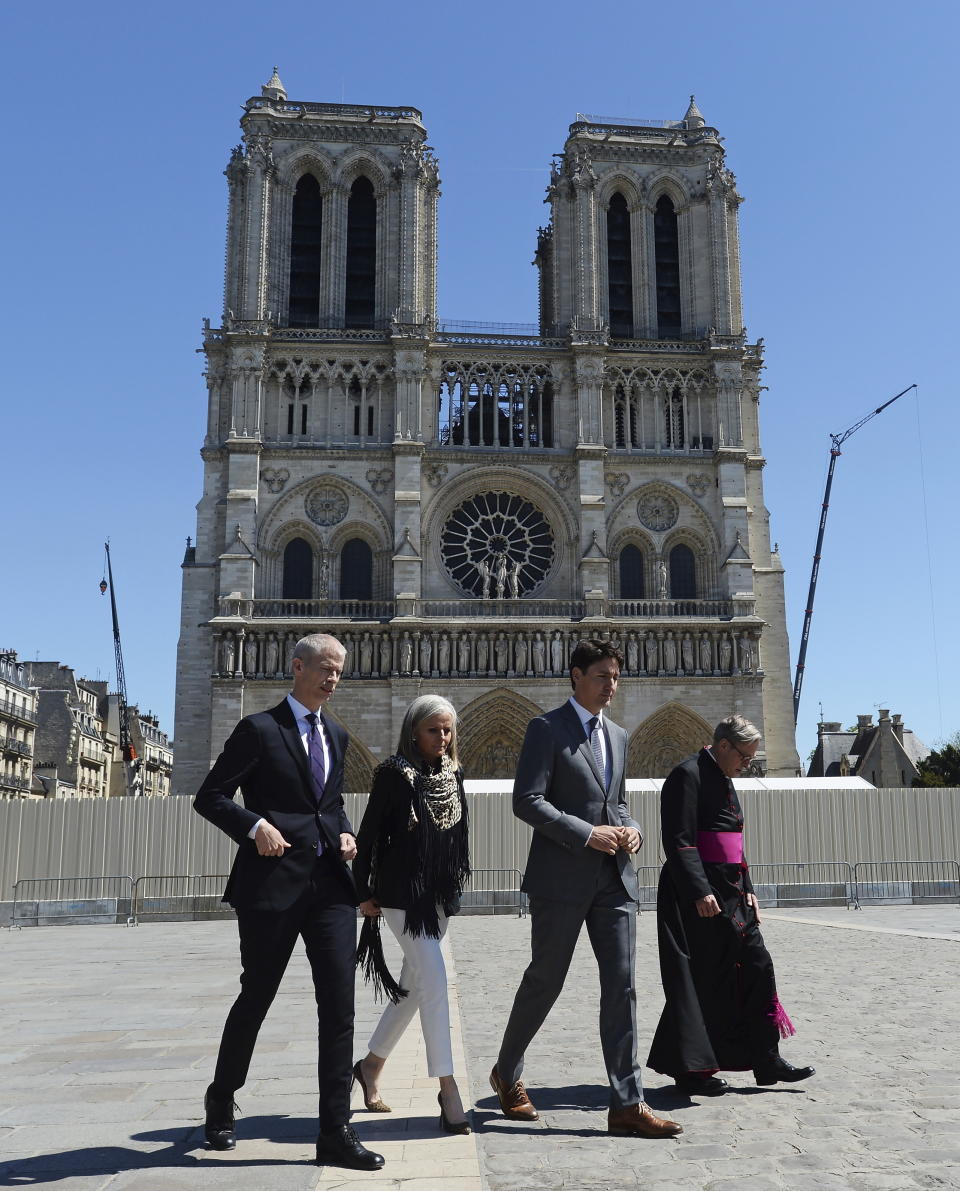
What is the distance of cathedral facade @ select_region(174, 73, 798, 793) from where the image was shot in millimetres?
32250

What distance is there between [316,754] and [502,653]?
2770 centimetres

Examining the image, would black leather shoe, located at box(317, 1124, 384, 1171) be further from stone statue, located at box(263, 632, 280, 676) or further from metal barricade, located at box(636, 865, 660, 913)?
stone statue, located at box(263, 632, 280, 676)

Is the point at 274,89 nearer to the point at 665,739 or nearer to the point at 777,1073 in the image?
the point at 665,739

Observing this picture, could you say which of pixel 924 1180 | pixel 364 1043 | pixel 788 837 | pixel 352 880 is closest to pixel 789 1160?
pixel 924 1180

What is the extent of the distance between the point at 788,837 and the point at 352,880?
1723 centimetres

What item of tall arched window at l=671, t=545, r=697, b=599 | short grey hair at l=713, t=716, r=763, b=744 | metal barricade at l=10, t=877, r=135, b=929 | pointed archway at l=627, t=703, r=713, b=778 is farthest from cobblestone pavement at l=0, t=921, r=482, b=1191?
tall arched window at l=671, t=545, r=697, b=599

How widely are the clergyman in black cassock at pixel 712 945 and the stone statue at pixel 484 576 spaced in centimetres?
2730

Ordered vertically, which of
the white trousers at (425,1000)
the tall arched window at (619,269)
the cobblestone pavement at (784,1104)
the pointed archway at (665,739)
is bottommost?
the cobblestone pavement at (784,1104)

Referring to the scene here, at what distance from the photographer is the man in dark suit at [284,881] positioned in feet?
13.9

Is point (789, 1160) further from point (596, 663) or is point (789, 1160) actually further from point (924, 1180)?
point (596, 663)

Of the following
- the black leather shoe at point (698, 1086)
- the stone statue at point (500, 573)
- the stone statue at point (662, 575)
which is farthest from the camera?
the stone statue at point (662, 575)

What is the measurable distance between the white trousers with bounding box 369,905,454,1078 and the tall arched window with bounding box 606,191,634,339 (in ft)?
110

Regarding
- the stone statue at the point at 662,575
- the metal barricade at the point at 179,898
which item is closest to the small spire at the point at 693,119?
the stone statue at the point at 662,575

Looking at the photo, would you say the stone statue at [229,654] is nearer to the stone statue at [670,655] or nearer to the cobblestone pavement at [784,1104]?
the stone statue at [670,655]
